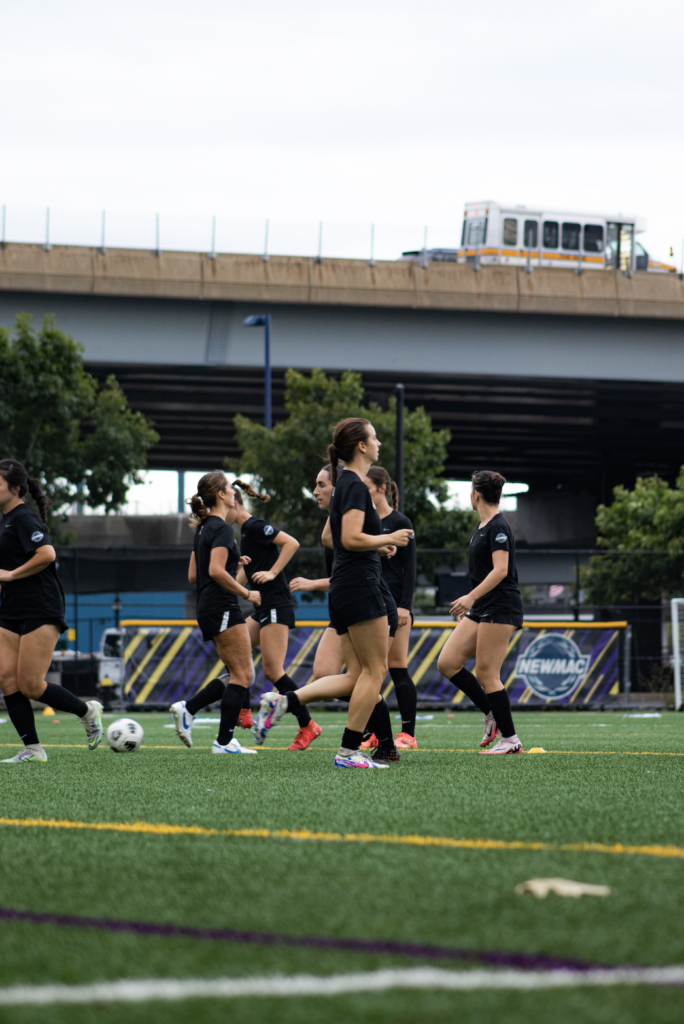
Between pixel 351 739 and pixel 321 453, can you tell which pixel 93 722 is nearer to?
pixel 351 739

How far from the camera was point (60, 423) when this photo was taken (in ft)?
92.2

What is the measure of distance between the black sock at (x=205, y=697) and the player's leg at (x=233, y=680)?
19cm

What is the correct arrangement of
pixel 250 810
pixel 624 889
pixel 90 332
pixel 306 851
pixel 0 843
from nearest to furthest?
pixel 624 889, pixel 306 851, pixel 0 843, pixel 250 810, pixel 90 332

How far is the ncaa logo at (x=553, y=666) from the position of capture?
18.7 m

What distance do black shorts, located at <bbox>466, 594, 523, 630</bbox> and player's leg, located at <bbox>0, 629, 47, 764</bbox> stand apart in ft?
9.76

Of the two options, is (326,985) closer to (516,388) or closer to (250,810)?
(250,810)

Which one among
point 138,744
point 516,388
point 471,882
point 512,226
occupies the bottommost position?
point 138,744

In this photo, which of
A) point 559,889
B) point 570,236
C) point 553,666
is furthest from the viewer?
point 570,236

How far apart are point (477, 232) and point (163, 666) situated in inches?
825

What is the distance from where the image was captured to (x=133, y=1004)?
7.34ft

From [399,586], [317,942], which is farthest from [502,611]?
[317,942]

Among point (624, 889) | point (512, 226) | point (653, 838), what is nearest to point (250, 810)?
point (653, 838)

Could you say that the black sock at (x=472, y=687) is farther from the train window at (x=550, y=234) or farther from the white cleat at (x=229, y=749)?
the train window at (x=550, y=234)

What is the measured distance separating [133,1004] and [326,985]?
358 millimetres
